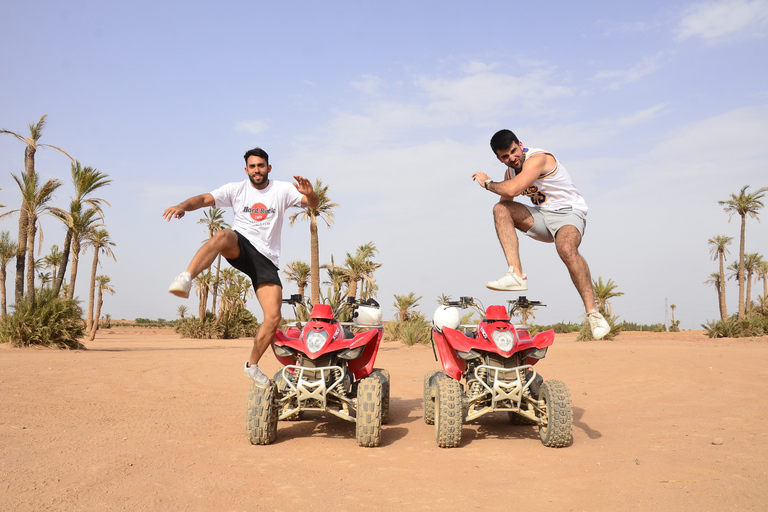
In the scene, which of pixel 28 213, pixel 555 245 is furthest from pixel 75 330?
pixel 555 245

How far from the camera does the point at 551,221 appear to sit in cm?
446

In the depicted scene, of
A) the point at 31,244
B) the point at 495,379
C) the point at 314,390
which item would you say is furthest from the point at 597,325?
the point at 31,244

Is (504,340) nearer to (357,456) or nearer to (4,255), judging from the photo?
(357,456)

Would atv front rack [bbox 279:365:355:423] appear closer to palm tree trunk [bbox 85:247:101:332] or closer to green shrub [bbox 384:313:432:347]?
green shrub [bbox 384:313:432:347]

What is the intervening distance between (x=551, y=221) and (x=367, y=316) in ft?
8.54

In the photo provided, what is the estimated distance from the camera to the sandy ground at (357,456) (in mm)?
3498

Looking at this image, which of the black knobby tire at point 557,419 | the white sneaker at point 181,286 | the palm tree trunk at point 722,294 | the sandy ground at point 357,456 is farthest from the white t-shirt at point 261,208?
the palm tree trunk at point 722,294

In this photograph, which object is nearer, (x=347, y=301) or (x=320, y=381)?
(x=320, y=381)

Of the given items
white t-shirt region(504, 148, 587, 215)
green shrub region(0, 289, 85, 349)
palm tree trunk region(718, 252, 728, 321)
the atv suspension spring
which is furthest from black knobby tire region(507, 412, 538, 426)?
palm tree trunk region(718, 252, 728, 321)

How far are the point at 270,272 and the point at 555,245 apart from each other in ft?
9.12

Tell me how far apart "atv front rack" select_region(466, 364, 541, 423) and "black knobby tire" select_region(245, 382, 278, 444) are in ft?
6.29

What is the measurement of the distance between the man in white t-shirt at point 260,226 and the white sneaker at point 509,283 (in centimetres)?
215

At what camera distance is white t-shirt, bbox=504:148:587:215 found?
14.4 ft

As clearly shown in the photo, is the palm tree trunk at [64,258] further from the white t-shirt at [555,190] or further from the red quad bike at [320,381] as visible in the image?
the white t-shirt at [555,190]
